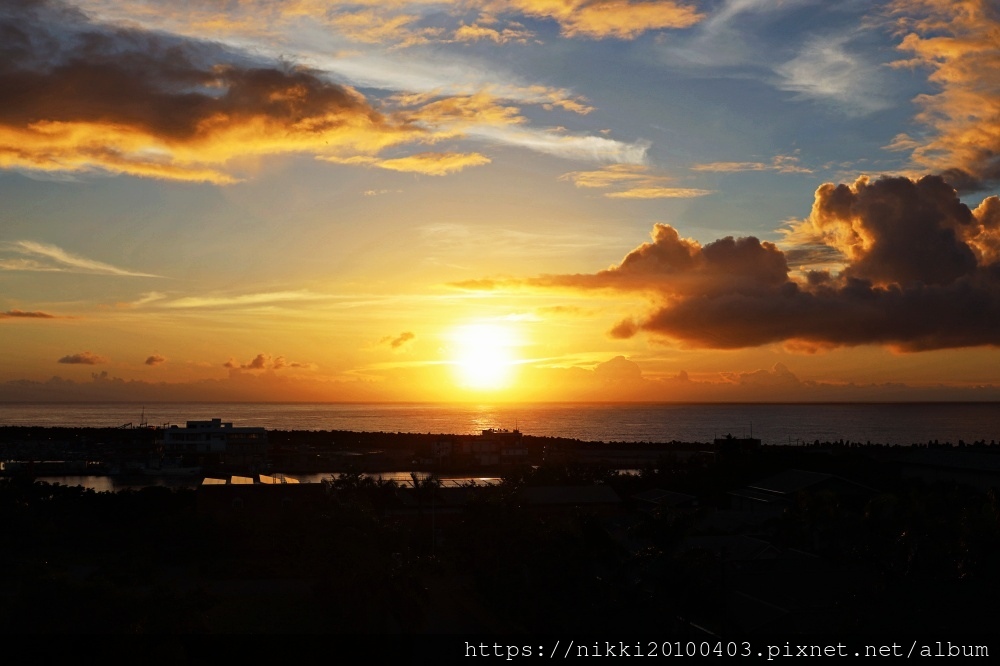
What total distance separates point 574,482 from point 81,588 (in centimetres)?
4061

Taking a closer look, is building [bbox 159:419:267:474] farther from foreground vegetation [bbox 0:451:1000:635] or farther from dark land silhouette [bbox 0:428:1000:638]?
foreground vegetation [bbox 0:451:1000:635]


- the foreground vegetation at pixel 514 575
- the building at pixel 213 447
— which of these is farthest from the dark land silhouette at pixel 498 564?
the building at pixel 213 447

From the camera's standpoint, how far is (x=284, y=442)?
125250 millimetres

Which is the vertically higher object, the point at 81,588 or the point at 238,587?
the point at 81,588

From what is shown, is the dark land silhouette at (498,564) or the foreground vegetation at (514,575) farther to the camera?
the dark land silhouette at (498,564)

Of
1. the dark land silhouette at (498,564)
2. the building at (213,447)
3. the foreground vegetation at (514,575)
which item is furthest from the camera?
the building at (213,447)

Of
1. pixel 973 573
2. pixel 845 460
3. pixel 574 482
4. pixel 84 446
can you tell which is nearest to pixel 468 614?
pixel 973 573

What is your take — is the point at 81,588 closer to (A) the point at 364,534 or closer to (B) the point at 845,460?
(A) the point at 364,534

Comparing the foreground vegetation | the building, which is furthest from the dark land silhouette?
the building

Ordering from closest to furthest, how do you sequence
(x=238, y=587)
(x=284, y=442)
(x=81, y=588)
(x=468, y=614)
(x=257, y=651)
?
(x=81, y=588) → (x=257, y=651) → (x=468, y=614) → (x=238, y=587) → (x=284, y=442)

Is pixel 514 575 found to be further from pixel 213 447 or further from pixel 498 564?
pixel 213 447

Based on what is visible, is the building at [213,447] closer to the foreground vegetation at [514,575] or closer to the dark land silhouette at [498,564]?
the dark land silhouette at [498,564]

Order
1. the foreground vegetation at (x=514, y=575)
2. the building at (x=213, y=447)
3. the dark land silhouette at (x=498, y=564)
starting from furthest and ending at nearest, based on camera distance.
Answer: the building at (x=213, y=447)
the dark land silhouette at (x=498, y=564)
the foreground vegetation at (x=514, y=575)

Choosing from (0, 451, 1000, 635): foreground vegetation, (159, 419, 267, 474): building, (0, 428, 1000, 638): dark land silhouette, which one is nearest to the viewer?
(0, 451, 1000, 635): foreground vegetation
